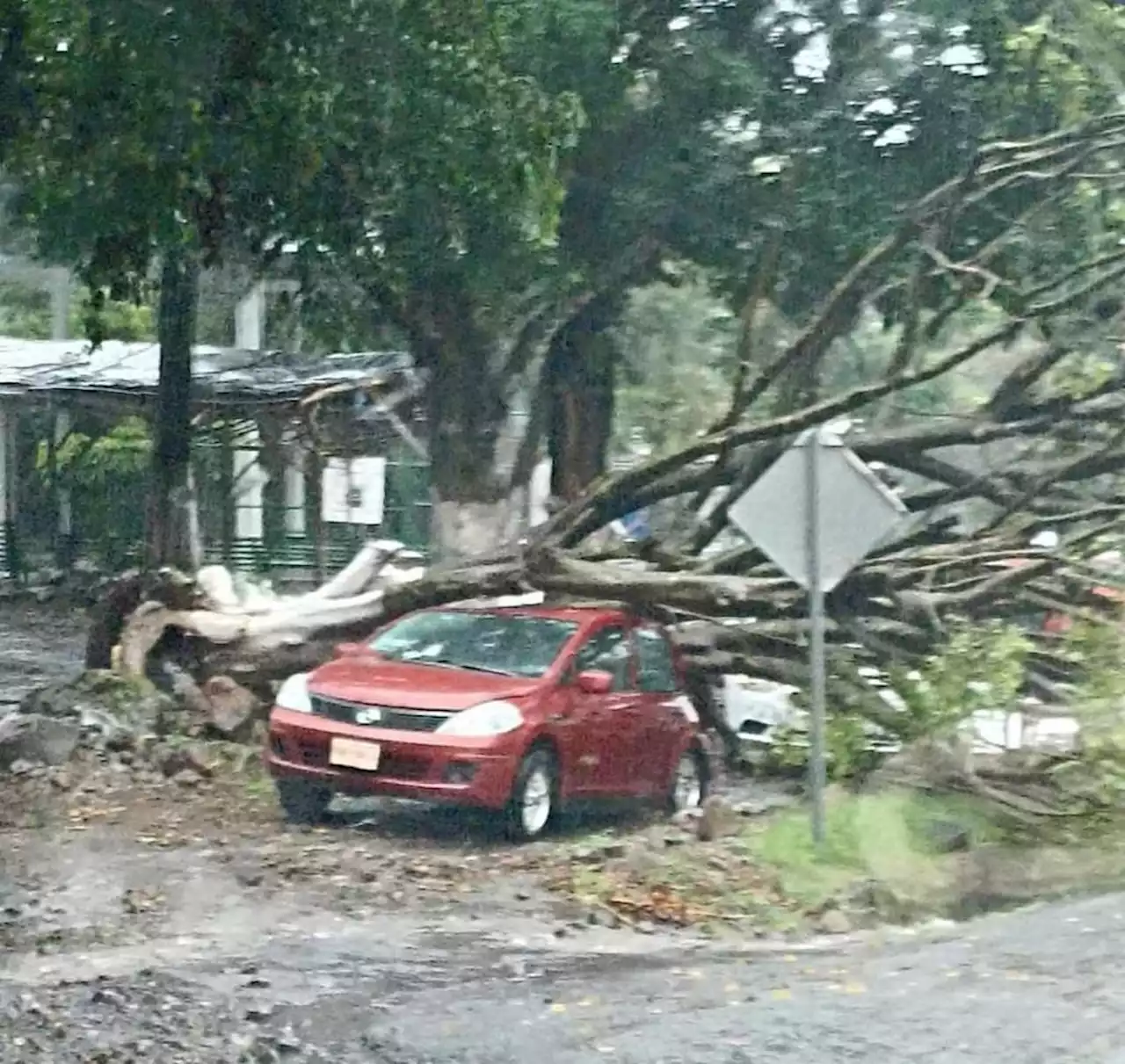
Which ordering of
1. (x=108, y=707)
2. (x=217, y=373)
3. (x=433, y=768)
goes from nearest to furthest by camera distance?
(x=433, y=768)
(x=108, y=707)
(x=217, y=373)

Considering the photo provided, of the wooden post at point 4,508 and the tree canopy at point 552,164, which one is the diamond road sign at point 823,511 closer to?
the tree canopy at point 552,164

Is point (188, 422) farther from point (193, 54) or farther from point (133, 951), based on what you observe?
point (133, 951)

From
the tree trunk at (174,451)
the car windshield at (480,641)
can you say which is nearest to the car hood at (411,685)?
the car windshield at (480,641)

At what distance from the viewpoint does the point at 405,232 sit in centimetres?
1296

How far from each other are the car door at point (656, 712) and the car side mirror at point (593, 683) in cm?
70

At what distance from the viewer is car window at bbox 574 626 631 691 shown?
12.1 meters

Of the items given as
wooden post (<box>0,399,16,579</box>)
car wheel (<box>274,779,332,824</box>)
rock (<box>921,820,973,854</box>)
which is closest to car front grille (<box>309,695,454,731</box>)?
car wheel (<box>274,779,332,824</box>)

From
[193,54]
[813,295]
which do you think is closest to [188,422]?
[813,295]

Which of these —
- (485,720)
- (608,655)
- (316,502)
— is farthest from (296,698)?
(316,502)

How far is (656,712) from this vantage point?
1269 centimetres

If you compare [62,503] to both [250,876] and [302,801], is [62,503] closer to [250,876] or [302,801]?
[302,801]

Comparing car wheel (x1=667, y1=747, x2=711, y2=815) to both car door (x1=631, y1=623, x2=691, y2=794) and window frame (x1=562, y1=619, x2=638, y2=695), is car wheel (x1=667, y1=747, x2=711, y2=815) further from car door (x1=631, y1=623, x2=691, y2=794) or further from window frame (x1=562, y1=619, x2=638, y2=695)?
window frame (x1=562, y1=619, x2=638, y2=695)

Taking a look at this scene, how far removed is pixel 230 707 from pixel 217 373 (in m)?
7.59

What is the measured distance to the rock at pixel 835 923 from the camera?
10289 millimetres
